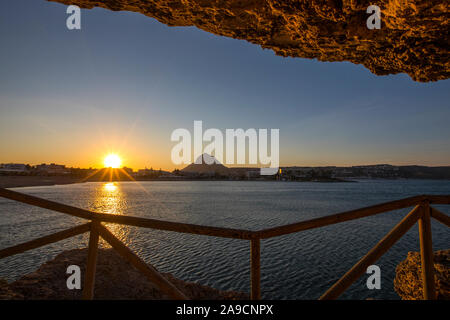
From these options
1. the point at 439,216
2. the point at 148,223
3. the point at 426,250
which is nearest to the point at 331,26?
the point at 439,216

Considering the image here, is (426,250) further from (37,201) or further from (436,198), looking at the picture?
(37,201)

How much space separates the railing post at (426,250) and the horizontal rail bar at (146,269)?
104 inches

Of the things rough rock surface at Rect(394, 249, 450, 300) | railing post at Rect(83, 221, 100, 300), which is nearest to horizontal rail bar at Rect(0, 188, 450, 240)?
railing post at Rect(83, 221, 100, 300)

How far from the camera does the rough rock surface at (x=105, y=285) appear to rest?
6914 mm

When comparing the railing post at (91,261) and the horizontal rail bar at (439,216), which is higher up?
the horizontal rail bar at (439,216)

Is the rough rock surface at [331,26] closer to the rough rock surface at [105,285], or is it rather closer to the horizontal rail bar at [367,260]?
the horizontal rail bar at [367,260]

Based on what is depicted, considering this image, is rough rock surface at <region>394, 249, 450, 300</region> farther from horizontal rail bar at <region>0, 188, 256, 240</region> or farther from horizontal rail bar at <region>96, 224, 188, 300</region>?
horizontal rail bar at <region>96, 224, 188, 300</region>

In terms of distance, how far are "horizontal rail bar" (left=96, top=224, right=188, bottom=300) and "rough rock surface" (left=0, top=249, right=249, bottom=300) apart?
617 cm

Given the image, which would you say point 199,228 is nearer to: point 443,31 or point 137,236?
point 443,31

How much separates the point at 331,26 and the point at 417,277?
23.0 ft

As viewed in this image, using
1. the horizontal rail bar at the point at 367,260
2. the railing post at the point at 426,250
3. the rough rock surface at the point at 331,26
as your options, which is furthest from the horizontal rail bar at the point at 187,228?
the rough rock surface at the point at 331,26

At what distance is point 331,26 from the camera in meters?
5.66
